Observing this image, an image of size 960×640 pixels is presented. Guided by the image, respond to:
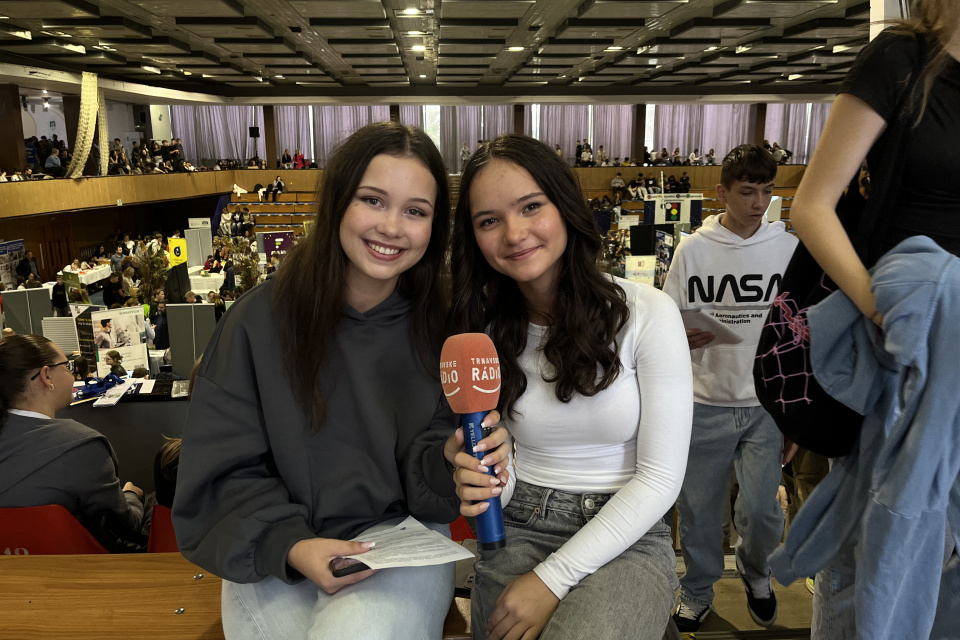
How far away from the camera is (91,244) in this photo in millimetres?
17703

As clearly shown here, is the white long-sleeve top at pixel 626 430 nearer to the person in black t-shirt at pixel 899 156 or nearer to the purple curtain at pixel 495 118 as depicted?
the person in black t-shirt at pixel 899 156

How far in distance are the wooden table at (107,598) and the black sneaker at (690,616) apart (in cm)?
164

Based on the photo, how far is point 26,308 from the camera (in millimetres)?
4574

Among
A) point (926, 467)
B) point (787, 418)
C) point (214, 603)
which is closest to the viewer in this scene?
point (926, 467)

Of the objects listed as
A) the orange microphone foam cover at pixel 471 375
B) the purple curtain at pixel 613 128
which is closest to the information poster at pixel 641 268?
the orange microphone foam cover at pixel 471 375

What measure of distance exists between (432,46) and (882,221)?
12.8m

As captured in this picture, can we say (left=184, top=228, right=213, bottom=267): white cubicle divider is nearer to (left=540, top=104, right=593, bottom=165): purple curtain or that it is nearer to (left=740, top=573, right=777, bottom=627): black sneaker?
(left=740, top=573, right=777, bottom=627): black sneaker

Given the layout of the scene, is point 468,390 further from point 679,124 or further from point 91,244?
point 679,124

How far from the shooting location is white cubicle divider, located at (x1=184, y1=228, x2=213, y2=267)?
363 inches

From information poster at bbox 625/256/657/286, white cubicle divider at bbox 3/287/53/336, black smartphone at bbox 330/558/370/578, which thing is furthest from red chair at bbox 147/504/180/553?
information poster at bbox 625/256/657/286

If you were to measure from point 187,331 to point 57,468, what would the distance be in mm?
2060

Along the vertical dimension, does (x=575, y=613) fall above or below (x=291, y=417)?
below

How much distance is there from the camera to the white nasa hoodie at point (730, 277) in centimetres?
259

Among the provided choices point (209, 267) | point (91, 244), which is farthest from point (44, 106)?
point (209, 267)
